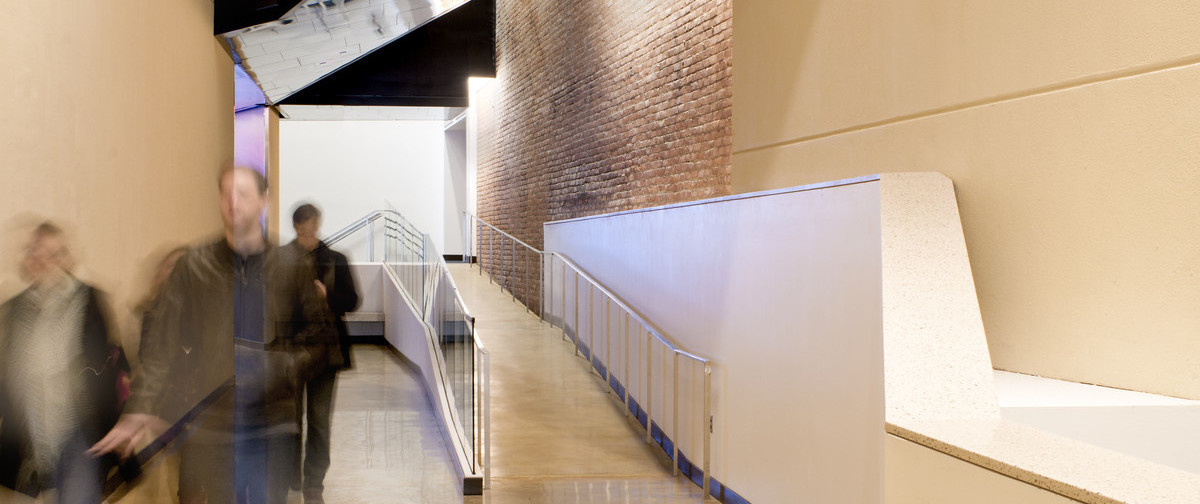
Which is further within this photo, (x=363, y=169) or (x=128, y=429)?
(x=363, y=169)

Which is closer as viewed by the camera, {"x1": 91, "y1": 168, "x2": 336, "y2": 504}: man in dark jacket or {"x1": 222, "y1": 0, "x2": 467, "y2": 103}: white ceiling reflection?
{"x1": 91, "y1": 168, "x2": 336, "y2": 504}: man in dark jacket

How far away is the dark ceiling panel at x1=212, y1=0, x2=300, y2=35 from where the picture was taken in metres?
6.54

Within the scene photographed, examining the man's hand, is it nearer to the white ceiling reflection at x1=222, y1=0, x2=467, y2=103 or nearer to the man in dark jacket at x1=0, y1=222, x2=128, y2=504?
the man in dark jacket at x1=0, y1=222, x2=128, y2=504

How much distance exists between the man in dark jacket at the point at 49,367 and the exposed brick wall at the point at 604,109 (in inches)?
155

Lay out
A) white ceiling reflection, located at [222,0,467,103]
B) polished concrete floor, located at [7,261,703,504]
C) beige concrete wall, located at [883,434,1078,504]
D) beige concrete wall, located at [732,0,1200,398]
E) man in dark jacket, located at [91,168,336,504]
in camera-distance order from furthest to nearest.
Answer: white ceiling reflection, located at [222,0,467,103], polished concrete floor, located at [7,261,703,504], man in dark jacket, located at [91,168,336,504], beige concrete wall, located at [732,0,1200,398], beige concrete wall, located at [883,434,1078,504]

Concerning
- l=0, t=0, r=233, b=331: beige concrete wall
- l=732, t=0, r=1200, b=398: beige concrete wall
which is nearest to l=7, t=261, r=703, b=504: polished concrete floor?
l=0, t=0, r=233, b=331: beige concrete wall

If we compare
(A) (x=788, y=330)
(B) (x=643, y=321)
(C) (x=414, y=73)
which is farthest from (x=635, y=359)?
(C) (x=414, y=73)

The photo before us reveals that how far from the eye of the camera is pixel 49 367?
354 centimetres

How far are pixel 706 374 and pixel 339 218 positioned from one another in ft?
35.8

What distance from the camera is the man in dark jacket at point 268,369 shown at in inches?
117

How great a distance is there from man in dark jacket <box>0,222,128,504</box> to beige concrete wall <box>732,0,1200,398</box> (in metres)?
3.20

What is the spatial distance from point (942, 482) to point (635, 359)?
3.96 m

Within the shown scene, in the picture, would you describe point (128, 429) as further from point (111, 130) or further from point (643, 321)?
point (643, 321)

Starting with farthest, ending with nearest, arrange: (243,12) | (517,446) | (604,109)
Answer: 1. (604,109)
2. (243,12)
3. (517,446)
